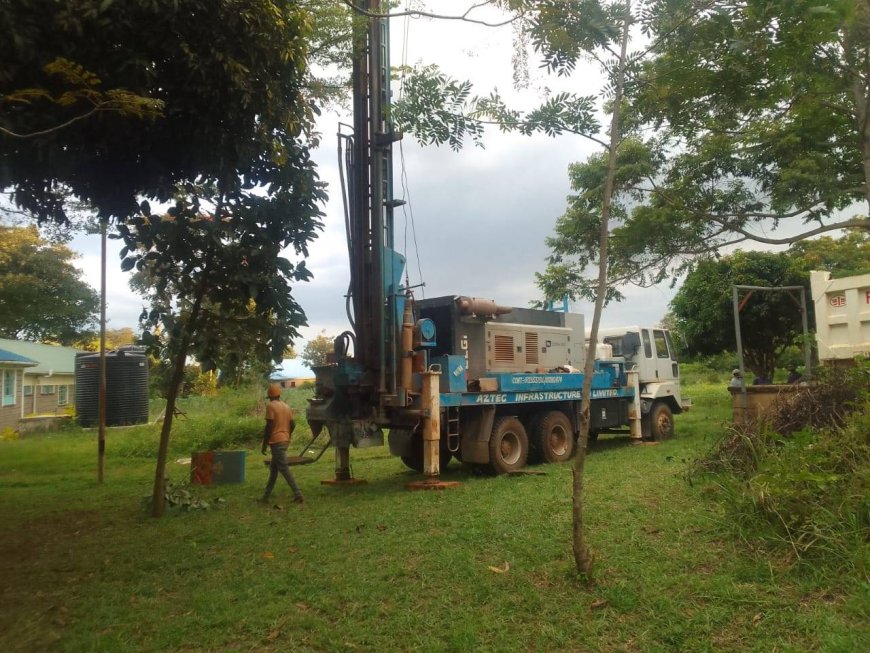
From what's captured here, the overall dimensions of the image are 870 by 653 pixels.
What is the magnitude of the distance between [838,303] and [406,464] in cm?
773

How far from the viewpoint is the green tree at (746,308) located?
2145 cm

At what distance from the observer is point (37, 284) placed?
2131 cm

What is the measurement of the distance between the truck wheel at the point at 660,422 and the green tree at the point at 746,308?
6121mm

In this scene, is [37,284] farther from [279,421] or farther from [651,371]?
[651,371]

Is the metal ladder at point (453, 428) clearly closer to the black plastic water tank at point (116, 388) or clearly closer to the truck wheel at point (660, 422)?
the truck wheel at point (660, 422)

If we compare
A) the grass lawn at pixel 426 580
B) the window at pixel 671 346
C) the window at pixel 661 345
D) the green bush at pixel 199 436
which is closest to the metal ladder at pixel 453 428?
the grass lawn at pixel 426 580

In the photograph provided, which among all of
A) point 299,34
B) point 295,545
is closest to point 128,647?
point 295,545

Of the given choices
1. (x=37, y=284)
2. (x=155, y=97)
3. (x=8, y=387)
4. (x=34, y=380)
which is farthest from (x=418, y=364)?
(x=34, y=380)

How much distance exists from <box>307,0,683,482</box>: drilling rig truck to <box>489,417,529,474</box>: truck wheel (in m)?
0.02

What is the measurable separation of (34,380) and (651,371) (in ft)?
83.8

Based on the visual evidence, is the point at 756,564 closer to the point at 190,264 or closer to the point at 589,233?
the point at 190,264

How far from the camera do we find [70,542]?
24.9ft

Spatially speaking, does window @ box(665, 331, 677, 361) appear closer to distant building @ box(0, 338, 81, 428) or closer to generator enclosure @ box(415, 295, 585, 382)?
generator enclosure @ box(415, 295, 585, 382)

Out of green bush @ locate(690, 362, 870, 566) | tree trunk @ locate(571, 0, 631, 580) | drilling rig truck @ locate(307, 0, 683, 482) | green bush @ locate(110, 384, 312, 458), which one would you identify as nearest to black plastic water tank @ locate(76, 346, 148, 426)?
green bush @ locate(110, 384, 312, 458)
